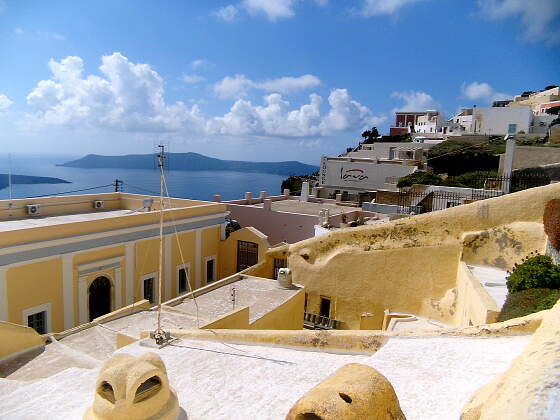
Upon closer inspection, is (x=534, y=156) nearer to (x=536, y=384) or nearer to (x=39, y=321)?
(x=39, y=321)

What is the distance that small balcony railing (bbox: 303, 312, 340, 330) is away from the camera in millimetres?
18266

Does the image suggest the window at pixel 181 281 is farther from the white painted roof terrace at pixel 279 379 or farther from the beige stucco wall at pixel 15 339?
the white painted roof terrace at pixel 279 379

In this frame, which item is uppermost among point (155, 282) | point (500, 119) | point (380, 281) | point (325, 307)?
point (500, 119)

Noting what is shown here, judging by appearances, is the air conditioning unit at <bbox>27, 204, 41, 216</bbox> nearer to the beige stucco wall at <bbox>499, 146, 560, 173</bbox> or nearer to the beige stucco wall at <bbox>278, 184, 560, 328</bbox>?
the beige stucco wall at <bbox>278, 184, 560, 328</bbox>

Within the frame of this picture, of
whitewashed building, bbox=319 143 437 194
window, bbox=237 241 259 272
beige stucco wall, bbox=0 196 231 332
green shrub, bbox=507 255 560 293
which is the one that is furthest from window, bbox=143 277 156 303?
whitewashed building, bbox=319 143 437 194

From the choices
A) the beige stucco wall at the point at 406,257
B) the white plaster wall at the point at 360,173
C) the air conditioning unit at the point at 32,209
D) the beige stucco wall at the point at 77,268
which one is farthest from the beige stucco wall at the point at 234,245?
the white plaster wall at the point at 360,173

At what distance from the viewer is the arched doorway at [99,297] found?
17.1 m

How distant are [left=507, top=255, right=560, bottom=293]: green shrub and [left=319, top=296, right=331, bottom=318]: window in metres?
7.88

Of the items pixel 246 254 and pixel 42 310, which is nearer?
pixel 42 310

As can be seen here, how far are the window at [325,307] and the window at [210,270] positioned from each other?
7.07 meters

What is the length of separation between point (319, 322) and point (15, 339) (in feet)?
36.9

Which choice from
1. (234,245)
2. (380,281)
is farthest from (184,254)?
(380,281)

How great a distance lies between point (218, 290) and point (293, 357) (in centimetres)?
840

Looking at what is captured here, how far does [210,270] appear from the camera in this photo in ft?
76.5
